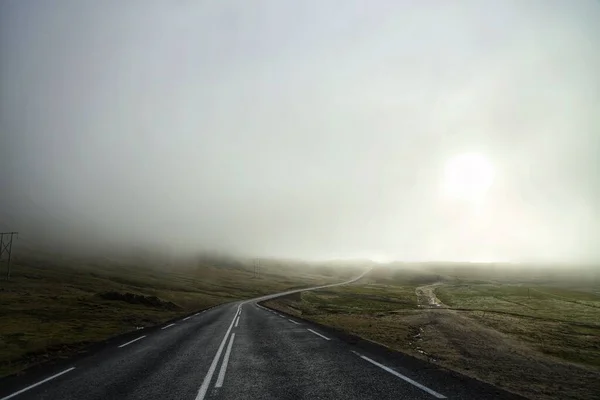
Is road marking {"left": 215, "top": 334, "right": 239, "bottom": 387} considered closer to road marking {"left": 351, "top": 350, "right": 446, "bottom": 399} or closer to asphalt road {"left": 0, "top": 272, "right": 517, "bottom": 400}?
asphalt road {"left": 0, "top": 272, "right": 517, "bottom": 400}

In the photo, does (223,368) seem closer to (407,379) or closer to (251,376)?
(251,376)

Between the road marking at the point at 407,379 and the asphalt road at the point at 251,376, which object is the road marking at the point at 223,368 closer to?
the asphalt road at the point at 251,376

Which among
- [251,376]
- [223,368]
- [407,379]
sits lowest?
[223,368]

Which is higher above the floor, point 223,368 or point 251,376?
point 251,376

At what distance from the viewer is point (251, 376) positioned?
37.1 ft

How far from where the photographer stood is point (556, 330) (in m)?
37.7

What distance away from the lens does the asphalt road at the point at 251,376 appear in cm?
940

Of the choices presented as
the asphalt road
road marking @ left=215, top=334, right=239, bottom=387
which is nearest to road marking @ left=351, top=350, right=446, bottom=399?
the asphalt road

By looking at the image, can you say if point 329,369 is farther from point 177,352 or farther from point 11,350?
point 11,350

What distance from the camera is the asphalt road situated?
9398 mm

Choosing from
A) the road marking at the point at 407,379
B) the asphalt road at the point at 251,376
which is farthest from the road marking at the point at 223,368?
the road marking at the point at 407,379

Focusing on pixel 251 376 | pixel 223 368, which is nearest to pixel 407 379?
pixel 251 376

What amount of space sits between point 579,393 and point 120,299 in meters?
59.3

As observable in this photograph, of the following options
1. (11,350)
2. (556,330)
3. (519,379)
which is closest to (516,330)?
(556,330)
